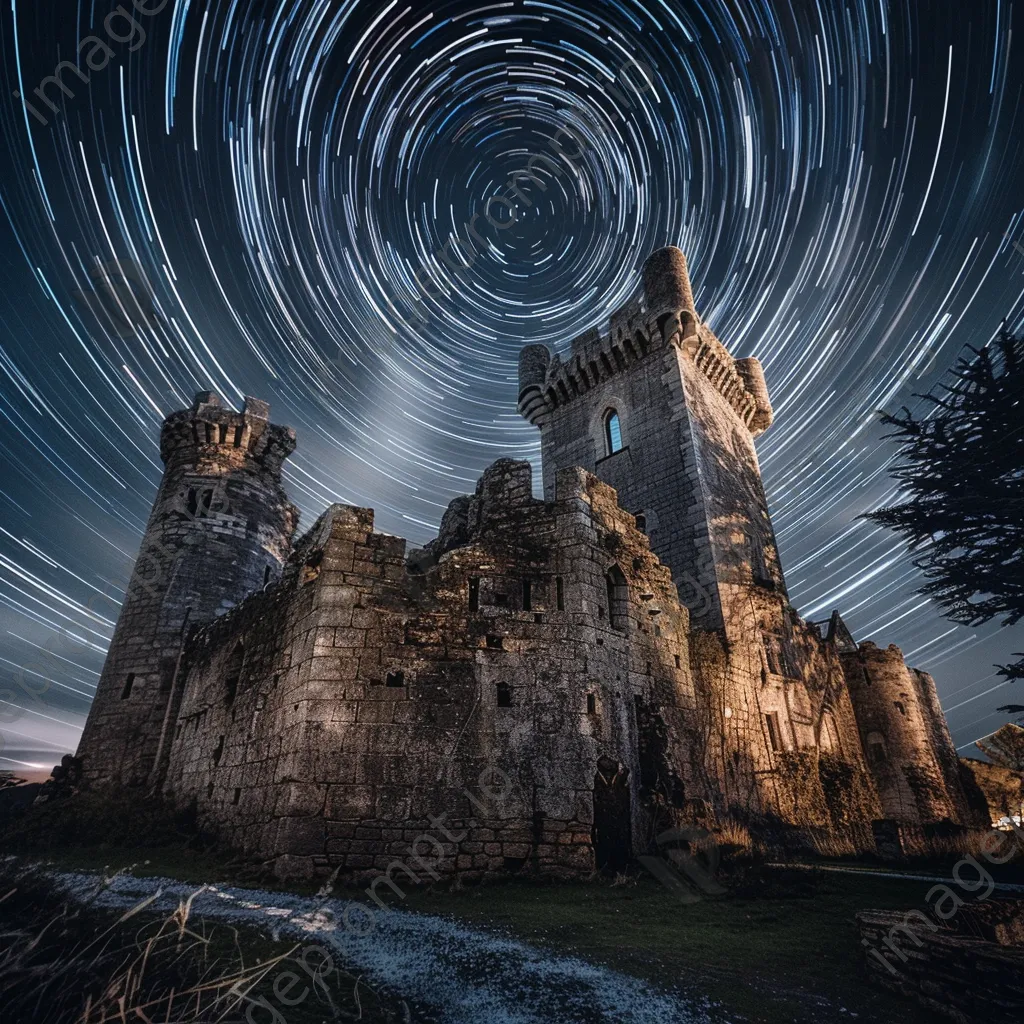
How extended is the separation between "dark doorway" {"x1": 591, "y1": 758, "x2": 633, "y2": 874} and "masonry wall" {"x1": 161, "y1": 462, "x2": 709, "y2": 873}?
0.10 feet

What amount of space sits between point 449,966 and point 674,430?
1717 cm

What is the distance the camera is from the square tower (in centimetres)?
1772

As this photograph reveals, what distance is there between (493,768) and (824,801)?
11.1m

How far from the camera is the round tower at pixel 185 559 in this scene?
15.2 metres

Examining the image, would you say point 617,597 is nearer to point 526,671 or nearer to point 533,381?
point 526,671

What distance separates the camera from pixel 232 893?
280 inches

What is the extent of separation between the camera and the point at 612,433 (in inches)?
859

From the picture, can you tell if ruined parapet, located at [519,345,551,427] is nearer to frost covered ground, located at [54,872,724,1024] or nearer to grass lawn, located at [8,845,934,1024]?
grass lawn, located at [8,845,934,1024]

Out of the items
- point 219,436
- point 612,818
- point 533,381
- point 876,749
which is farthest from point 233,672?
point 876,749

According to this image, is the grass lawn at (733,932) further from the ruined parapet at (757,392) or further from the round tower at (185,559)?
the ruined parapet at (757,392)

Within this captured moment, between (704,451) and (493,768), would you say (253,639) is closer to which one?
(493,768)

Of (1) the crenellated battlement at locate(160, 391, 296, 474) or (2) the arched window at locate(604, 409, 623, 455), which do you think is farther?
(2) the arched window at locate(604, 409, 623, 455)

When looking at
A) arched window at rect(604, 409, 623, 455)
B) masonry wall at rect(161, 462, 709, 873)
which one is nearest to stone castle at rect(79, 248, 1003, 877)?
masonry wall at rect(161, 462, 709, 873)

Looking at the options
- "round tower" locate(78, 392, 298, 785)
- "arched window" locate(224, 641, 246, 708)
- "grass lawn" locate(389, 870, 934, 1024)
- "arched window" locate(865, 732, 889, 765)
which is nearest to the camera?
"grass lawn" locate(389, 870, 934, 1024)
